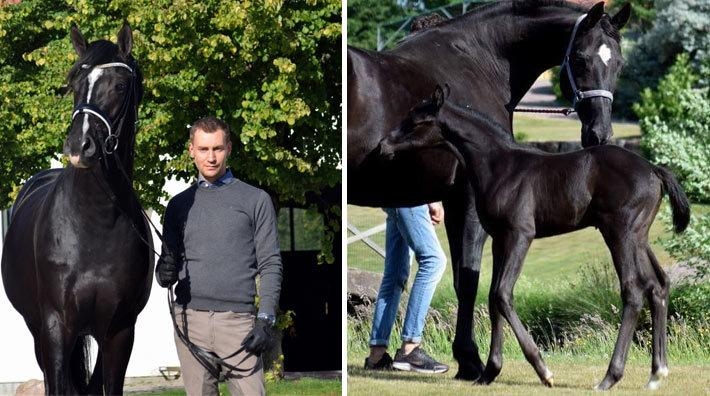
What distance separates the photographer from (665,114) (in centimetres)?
584

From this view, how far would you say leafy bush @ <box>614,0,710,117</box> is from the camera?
18.4ft

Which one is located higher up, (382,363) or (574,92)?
(574,92)

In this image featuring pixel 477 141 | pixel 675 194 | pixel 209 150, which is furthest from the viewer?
pixel 477 141

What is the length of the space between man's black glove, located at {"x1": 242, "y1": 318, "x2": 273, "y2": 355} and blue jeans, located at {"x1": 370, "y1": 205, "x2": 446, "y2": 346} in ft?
2.74

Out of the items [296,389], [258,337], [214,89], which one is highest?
[214,89]

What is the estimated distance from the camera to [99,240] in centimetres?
543

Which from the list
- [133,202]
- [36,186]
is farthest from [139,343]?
[133,202]

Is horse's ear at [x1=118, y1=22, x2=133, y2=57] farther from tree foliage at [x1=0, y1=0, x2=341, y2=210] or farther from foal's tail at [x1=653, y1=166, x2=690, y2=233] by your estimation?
tree foliage at [x1=0, y1=0, x2=341, y2=210]

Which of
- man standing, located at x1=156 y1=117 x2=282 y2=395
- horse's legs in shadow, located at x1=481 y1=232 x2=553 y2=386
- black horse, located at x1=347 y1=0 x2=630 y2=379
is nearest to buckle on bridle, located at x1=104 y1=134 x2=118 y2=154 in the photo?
man standing, located at x1=156 y1=117 x2=282 y2=395

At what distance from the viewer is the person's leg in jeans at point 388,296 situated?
544cm

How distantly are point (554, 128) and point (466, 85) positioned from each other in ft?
1.29

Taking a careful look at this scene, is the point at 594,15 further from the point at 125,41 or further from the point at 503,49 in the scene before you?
the point at 125,41

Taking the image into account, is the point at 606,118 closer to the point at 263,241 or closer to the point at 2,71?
the point at 263,241

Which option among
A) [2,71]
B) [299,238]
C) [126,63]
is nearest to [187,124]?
[2,71]
